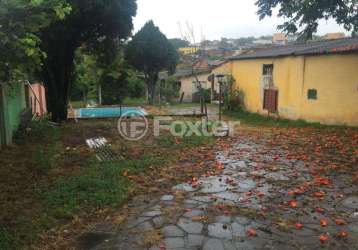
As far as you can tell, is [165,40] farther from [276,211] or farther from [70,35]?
[276,211]

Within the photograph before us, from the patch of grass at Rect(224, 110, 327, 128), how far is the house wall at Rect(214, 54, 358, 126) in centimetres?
35

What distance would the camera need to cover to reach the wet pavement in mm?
4076

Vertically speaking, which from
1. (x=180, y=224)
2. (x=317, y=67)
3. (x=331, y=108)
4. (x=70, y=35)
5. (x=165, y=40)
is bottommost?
(x=180, y=224)

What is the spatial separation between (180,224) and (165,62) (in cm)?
2361

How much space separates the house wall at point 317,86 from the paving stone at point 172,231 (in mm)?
9950

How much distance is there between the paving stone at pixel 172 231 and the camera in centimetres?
424

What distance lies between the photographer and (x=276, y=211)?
195 inches

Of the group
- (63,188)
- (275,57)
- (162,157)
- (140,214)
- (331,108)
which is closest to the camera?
(140,214)

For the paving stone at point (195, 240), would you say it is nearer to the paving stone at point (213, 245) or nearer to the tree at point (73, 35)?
the paving stone at point (213, 245)

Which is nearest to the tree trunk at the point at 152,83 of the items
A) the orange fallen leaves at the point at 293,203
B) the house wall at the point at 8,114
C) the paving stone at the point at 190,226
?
the house wall at the point at 8,114

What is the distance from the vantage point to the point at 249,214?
4.84 meters

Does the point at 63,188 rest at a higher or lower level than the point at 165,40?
lower

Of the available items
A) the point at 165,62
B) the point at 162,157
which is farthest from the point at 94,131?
the point at 165,62

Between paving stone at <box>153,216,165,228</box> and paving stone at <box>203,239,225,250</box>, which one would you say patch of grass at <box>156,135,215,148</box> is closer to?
paving stone at <box>153,216,165,228</box>
